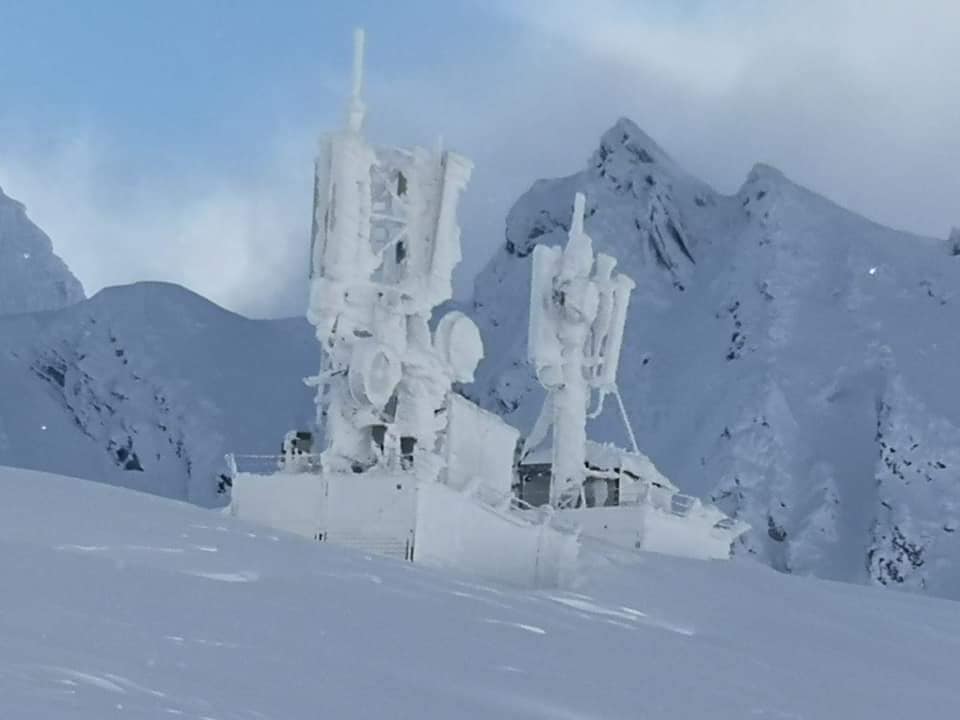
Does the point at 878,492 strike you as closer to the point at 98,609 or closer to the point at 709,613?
the point at 709,613

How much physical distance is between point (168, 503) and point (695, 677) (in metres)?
9.91

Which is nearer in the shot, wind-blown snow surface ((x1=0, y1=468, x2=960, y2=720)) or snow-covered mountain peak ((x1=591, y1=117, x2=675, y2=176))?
wind-blown snow surface ((x1=0, y1=468, x2=960, y2=720))

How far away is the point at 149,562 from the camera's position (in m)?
17.5

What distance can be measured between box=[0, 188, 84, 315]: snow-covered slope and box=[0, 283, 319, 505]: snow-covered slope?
10.8 metres

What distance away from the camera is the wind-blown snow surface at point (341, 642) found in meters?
12.0

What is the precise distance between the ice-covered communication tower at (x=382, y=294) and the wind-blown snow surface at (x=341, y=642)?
628 centimetres

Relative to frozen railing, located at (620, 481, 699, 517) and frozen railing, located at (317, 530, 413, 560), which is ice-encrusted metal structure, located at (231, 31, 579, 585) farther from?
frozen railing, located at (620, 481, 699, 517)

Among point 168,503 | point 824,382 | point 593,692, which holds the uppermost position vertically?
point 824,382

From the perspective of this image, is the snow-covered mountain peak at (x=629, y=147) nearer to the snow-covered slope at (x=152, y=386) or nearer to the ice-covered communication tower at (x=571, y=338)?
the snow-covered slope at (x=152, y=386)

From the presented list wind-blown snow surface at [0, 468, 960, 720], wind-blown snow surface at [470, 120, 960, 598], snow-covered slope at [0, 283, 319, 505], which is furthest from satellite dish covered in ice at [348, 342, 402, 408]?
snow-covered slope at [0, 283, 319, 505]

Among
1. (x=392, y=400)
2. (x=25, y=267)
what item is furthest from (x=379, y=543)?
(x=25, y=267)

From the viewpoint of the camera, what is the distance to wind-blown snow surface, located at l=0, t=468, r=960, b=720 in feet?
39.3

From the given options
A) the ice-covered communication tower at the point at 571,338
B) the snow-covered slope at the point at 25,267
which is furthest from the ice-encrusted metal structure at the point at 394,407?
the snow-covered slope at the point at 25,267

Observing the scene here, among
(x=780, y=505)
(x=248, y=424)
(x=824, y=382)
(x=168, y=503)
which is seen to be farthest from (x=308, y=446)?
(x=248, y=424)
